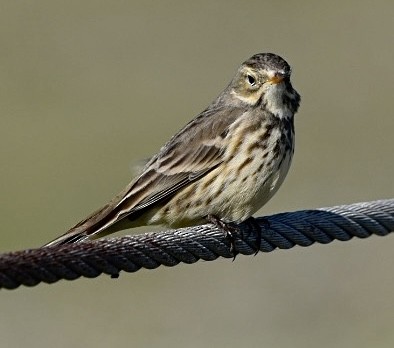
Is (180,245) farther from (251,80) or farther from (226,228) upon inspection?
(251,80)

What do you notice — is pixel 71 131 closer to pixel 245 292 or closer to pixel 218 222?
pixel 245 292

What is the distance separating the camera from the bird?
32.8 feet

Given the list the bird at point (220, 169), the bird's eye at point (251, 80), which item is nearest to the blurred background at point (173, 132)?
the bird's eye at point (251, 80)

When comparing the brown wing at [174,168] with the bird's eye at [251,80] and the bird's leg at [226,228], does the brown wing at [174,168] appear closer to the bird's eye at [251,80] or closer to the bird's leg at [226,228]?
the bird's eye at [251,80]

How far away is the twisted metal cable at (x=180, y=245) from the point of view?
699cm

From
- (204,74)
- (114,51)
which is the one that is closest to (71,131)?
(204,74)

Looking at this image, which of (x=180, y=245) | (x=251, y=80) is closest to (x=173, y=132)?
(x=251, y=80)

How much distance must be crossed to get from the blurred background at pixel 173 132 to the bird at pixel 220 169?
520cm

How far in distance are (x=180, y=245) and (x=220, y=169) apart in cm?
222

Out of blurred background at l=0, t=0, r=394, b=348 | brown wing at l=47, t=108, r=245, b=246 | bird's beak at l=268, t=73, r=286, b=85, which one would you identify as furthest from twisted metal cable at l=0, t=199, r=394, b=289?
blurred background at l=0, t=0, r=394, b=348

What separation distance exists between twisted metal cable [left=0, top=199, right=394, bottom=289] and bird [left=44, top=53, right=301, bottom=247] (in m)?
0.40

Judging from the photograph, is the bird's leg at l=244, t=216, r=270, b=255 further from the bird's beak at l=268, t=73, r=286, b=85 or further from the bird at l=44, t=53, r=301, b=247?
the bird's beak at l=268, t=73, r=286, b=85

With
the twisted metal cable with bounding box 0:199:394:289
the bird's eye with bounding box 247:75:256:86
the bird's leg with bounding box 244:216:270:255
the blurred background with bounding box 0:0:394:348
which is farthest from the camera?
the blurred background with bounding box 0:0:394:348

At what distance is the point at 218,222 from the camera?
972cm
